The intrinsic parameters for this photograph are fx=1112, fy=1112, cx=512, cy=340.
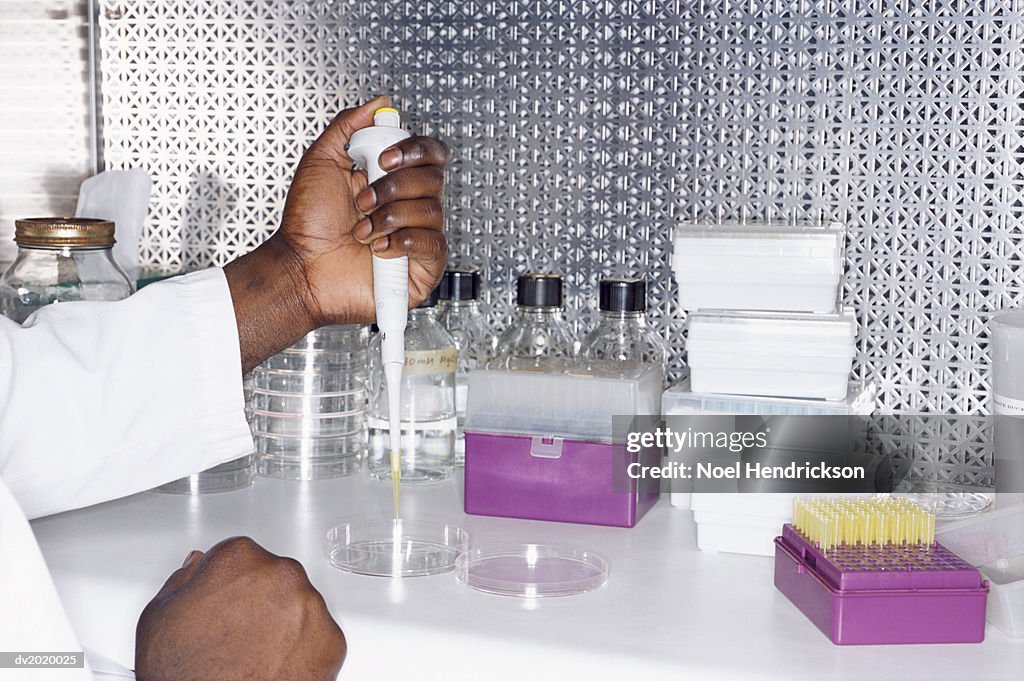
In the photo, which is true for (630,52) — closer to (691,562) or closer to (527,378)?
(527,378)

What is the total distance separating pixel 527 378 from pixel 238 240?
656mm

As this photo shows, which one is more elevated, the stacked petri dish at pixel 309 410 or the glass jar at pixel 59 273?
the glass jar at pixel 59 273

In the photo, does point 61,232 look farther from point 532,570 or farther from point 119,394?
point 532,570

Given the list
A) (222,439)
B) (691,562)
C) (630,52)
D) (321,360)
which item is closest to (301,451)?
(321,360)

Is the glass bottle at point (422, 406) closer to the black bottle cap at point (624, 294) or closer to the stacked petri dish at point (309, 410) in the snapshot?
the stacked petri dish at point (309, 410)

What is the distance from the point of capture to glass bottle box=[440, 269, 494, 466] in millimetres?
1415

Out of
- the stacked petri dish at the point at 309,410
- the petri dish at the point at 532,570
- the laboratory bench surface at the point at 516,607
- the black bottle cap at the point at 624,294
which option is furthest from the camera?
the stacked petri dish at the point at 309,410

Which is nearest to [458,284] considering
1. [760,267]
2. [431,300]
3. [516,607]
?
[431,300]

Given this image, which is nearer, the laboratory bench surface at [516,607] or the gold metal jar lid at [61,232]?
the laboratory bench surface at [516,607]

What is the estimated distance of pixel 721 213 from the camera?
147 cm

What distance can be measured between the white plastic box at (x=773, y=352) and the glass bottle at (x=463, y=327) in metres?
0.30

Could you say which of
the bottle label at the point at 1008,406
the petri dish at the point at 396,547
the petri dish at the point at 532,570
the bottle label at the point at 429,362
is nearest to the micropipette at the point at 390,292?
the petri dish at the point at 396,547

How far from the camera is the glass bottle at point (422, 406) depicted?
54.6 inches

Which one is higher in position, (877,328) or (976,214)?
(976,214)
